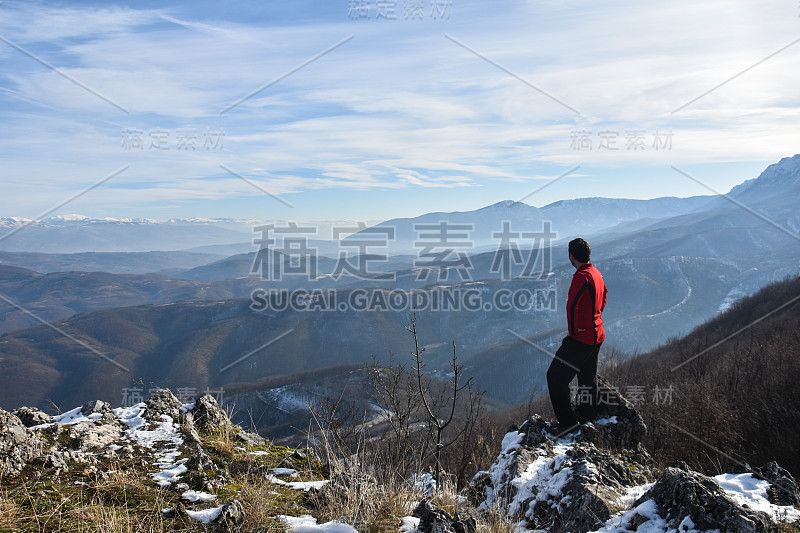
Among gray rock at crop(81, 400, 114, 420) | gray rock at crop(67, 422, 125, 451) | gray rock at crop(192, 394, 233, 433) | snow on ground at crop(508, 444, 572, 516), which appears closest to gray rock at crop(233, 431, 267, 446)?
gray rock at crop(192, 394, 233, 433)

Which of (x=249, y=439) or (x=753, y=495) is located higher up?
(x=753, y=495)

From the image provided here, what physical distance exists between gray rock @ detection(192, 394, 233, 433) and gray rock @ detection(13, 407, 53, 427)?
5.72 ft

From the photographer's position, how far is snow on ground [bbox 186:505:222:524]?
11.5 feet

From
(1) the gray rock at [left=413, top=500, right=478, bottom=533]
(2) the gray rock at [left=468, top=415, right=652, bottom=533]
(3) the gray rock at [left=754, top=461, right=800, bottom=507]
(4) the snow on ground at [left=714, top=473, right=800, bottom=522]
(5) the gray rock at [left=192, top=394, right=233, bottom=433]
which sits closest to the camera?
(1) the gray rock at [left=413, top=500, right=478, bottom=533]

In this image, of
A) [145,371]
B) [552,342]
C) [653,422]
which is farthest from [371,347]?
[653,422]

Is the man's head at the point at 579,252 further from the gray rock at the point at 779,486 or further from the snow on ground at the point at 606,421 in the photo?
the gray rock at the point at 779,486

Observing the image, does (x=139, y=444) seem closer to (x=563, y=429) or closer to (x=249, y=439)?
(x=249, y=439)

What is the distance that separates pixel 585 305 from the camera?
6.82 metres

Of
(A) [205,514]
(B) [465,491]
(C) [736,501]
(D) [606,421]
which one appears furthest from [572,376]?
(A) [205,514]

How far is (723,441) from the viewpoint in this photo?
7.77 metres

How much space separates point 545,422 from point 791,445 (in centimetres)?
359

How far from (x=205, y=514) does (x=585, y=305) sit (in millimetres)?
5775

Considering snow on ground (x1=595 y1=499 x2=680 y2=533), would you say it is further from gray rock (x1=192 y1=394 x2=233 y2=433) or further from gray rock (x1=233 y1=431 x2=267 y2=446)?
gray rock (x1=192 y1=394 x2=233 y2=433)

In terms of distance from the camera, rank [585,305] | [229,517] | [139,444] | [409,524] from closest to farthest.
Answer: [229,517], [409,524], [139,444], [585,305]
